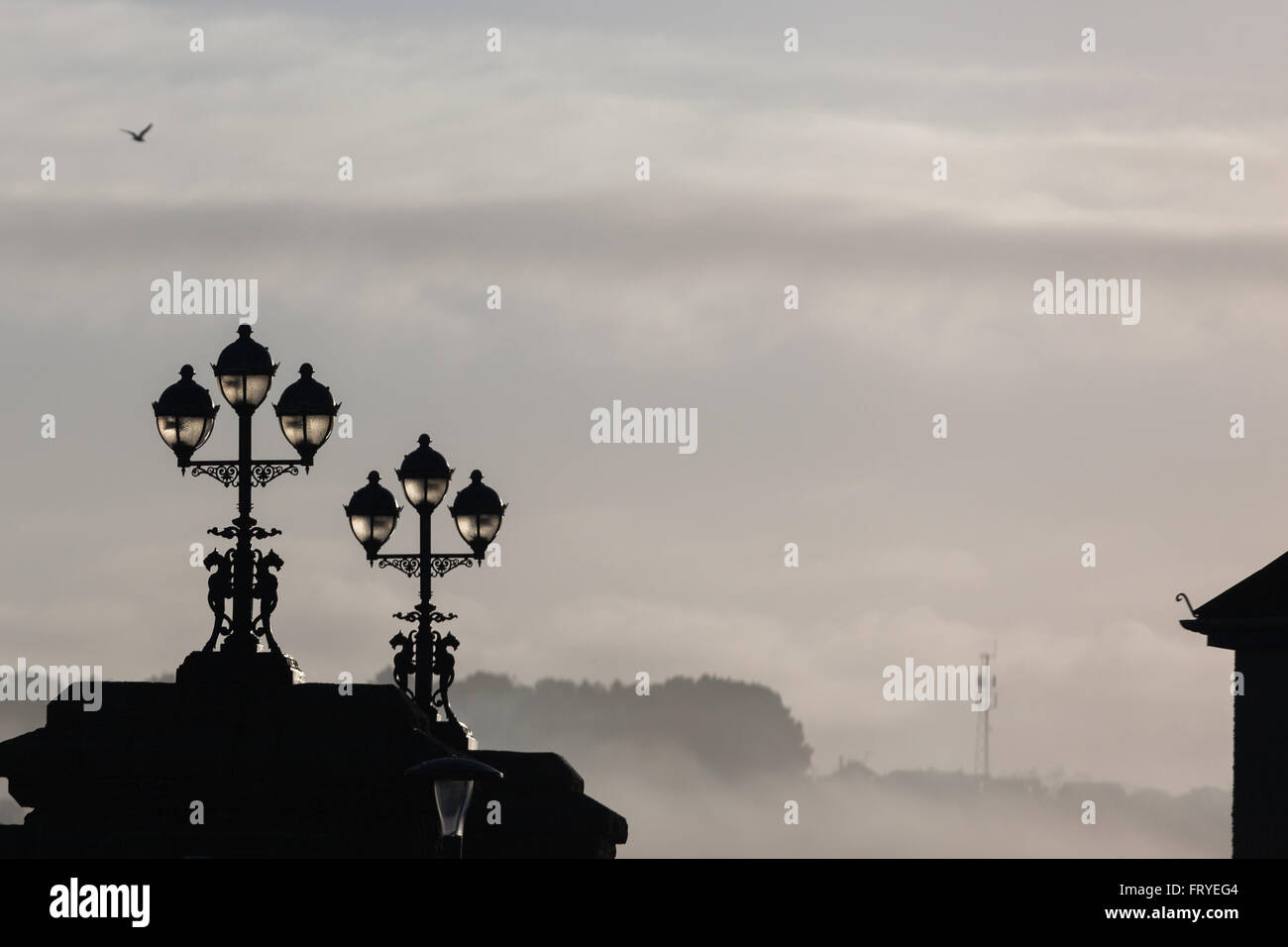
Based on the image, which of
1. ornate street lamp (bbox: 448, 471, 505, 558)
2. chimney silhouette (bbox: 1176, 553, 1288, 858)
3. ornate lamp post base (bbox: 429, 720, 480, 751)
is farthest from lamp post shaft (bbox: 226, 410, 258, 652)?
chimney silhouette (bbox: 1176, 553, 1288, 858)

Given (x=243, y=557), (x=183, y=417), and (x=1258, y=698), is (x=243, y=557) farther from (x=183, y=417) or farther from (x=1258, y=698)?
(x=1258, y=698)

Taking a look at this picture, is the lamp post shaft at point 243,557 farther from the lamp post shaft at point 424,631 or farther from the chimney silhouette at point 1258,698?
the chimney silhouette at point 1258,698

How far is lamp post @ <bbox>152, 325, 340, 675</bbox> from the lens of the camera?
A: 25125 mm

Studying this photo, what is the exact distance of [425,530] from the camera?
30.5 m

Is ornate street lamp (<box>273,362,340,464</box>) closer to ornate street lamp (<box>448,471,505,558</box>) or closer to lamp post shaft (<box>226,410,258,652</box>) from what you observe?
lamp post shaft (<box>226,410,258,652</box>)

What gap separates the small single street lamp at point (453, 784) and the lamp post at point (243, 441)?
4.30 meters
